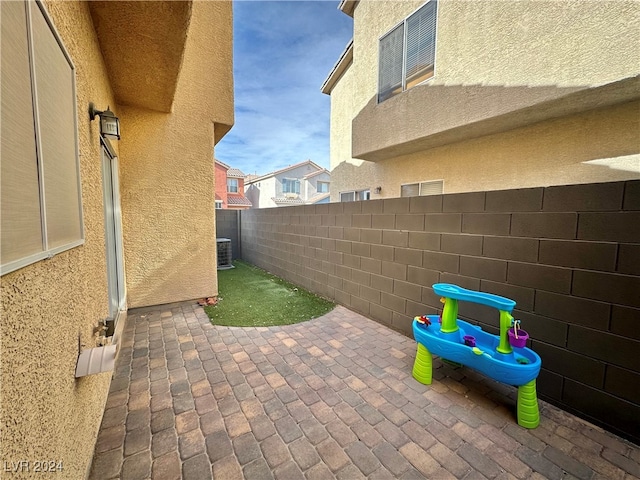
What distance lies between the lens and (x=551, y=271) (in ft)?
7.72

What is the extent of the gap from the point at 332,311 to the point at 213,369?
2.34m

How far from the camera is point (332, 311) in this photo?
4762mm

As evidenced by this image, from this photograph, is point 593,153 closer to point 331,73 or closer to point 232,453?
point 232,453

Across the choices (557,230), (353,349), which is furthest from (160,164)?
(557,230)

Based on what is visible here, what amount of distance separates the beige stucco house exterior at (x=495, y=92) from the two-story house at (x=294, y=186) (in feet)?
71.0

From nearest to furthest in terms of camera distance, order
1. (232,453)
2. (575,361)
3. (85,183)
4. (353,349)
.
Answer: (232,453) → (85,183) → (575,361) → (353,349)

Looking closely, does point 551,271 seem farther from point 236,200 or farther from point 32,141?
point 236,200

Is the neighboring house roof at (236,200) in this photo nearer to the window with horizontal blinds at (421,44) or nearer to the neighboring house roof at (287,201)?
the neighboring house roof at (287,201)

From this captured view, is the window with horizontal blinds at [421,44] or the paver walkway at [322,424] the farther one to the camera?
the window with horizontal blinds at [421,44]

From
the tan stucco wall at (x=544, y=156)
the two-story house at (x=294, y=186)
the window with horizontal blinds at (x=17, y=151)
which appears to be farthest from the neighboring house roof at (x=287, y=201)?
the window with horizontal blinds at (x=17, y=151)

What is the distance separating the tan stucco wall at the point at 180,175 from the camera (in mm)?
4332

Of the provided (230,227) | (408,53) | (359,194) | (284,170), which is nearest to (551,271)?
(408,53)

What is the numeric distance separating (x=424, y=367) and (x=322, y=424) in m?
1.20

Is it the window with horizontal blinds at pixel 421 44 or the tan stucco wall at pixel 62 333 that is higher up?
the window with horizontal blinds at pixel 421 44
